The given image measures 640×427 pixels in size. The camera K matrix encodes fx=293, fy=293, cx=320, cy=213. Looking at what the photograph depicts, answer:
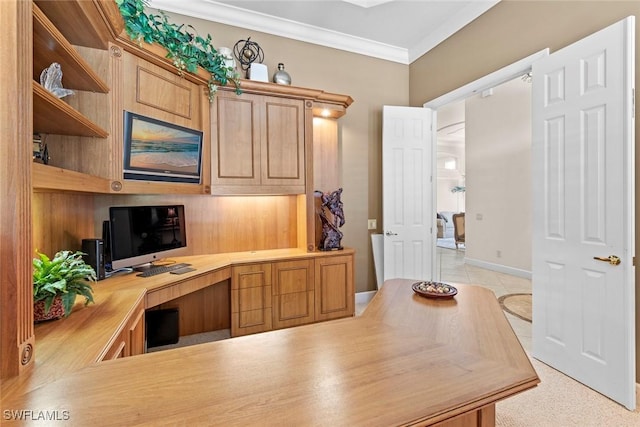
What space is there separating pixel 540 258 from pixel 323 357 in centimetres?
232

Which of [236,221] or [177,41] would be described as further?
[236,221]

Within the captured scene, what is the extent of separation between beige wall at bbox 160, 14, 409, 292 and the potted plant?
2.83 m

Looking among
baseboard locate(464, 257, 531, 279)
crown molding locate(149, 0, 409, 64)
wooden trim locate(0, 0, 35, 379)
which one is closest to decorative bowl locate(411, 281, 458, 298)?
wooden trim locate(0, 0, 35, 379)

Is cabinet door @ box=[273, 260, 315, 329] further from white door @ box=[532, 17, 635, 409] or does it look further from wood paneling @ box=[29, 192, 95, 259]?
white door @ box=[532, 17, 635, 409]

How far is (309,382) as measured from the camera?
809 millimetres

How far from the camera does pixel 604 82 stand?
76.5 inches

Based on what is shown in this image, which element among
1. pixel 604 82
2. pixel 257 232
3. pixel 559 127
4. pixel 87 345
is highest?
pixel 604 82

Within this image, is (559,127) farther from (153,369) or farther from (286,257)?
(153,369)

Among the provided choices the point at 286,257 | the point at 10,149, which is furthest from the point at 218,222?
the point at 10,149

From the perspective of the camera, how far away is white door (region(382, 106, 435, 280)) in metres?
3.66

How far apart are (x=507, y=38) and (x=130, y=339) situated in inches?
150

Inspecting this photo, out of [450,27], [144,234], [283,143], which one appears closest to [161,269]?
[144,234]

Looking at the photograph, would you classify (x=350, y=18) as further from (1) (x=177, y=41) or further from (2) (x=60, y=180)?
(2) (x=60, y=180)

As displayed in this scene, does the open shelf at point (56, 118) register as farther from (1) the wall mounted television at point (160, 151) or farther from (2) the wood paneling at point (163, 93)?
(2) the wood paneling at point (163, 93)
